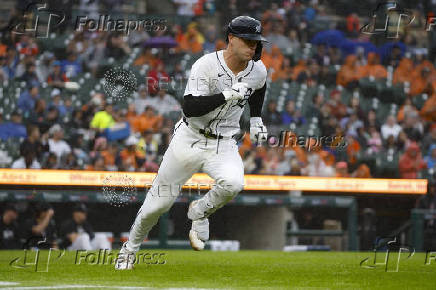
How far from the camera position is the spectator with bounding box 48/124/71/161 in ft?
41.6

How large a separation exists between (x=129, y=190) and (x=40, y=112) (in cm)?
257

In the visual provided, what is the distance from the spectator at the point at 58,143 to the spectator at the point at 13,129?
0.42m

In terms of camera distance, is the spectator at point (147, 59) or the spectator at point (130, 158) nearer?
the spectator at point (130, 158)

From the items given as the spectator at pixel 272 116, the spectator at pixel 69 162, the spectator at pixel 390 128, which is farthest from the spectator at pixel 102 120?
the spectator at pixel 390 128

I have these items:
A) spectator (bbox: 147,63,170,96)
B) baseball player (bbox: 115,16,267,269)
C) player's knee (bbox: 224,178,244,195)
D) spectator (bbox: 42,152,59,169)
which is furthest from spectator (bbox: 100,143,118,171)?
player's knee (bbox: 224,178,244,195)

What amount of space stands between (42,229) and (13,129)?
234 centimetres

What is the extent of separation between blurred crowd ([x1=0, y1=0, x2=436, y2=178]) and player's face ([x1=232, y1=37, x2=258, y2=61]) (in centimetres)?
607

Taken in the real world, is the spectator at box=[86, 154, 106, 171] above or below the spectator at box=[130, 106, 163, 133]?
below

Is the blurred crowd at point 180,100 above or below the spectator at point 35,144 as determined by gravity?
above

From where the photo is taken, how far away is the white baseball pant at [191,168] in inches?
266

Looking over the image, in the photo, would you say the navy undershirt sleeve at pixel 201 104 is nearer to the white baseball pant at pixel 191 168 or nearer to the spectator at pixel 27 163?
the white baseball pant at pixel 191 168

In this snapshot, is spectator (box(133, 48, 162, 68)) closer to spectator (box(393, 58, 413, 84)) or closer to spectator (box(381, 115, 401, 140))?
spectator (box(381, 115, 401, 140))

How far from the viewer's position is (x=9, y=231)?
38.0ft

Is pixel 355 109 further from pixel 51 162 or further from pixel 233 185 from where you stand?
pixel 233 185
